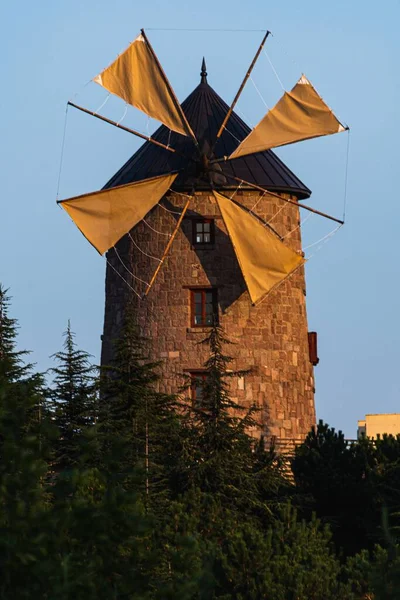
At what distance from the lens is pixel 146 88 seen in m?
41.8

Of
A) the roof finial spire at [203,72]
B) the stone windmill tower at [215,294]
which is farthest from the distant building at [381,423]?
the roof finial spire at [203,72]

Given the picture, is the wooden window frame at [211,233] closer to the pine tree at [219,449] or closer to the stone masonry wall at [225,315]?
the stone masonry wall at [225,315]

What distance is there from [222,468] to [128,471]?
1597cm

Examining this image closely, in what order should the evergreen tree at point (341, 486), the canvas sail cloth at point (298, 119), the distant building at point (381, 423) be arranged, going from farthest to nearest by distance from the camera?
the distant building at point (381, 423), the canvas sail cloth at point (298, 119), the evergreen tree at point (341, 486)

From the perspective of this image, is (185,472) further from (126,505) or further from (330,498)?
(126,505)

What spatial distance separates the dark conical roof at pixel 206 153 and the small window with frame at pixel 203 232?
88cm

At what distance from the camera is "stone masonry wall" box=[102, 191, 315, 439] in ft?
138

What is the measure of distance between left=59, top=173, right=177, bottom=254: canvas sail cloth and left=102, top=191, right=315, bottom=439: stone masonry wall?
0.77 metres

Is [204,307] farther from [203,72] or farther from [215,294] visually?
[203,72]

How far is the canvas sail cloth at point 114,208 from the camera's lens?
1644 inches

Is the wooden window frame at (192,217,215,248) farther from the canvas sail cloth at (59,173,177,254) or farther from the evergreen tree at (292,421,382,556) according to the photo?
the evergreen tree at (292,421,382,556)

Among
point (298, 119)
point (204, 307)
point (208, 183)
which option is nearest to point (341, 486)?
point (204, 307)

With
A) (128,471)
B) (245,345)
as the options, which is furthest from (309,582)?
(245,345)

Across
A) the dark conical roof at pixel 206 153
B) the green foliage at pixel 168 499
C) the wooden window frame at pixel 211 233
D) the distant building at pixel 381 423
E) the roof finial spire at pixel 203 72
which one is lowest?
the green foliage at pixel 168 499
